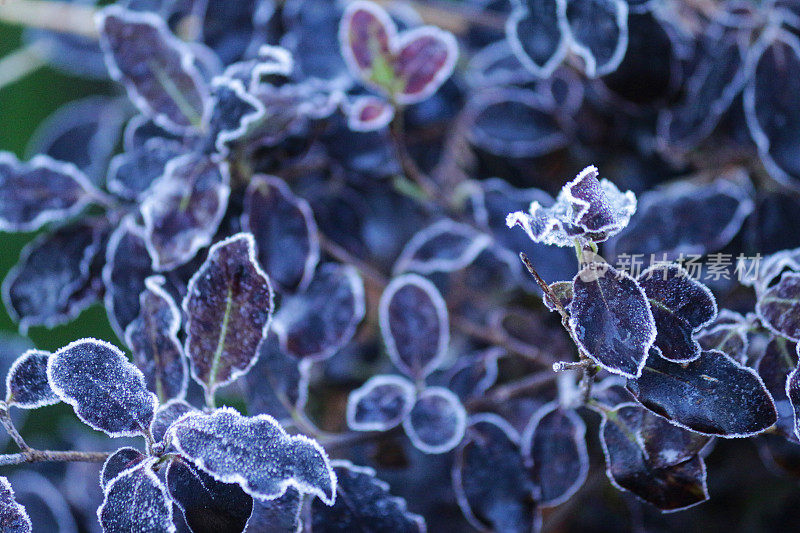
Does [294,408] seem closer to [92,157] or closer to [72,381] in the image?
[72,381]

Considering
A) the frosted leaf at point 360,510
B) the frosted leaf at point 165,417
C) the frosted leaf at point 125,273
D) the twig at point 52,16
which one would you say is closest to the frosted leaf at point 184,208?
the frosted leaf at point 125,273

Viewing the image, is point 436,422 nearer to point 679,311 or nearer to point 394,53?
point 679,311

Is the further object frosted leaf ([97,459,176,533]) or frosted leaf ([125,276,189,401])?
frosted leaf ([125,276,189,401])

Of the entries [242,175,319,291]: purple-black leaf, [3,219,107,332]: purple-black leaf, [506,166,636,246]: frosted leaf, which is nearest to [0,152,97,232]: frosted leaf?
[3,219,107,332]: purple-black leaf

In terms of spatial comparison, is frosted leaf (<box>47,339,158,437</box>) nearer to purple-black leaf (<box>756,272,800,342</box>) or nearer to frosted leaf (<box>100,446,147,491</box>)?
frosted leaf (<box>100,446,147,491</box>)

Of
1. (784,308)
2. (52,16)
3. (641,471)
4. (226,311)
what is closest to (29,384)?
(226,311)

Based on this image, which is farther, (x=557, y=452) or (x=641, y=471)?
(x=557, y=452)
